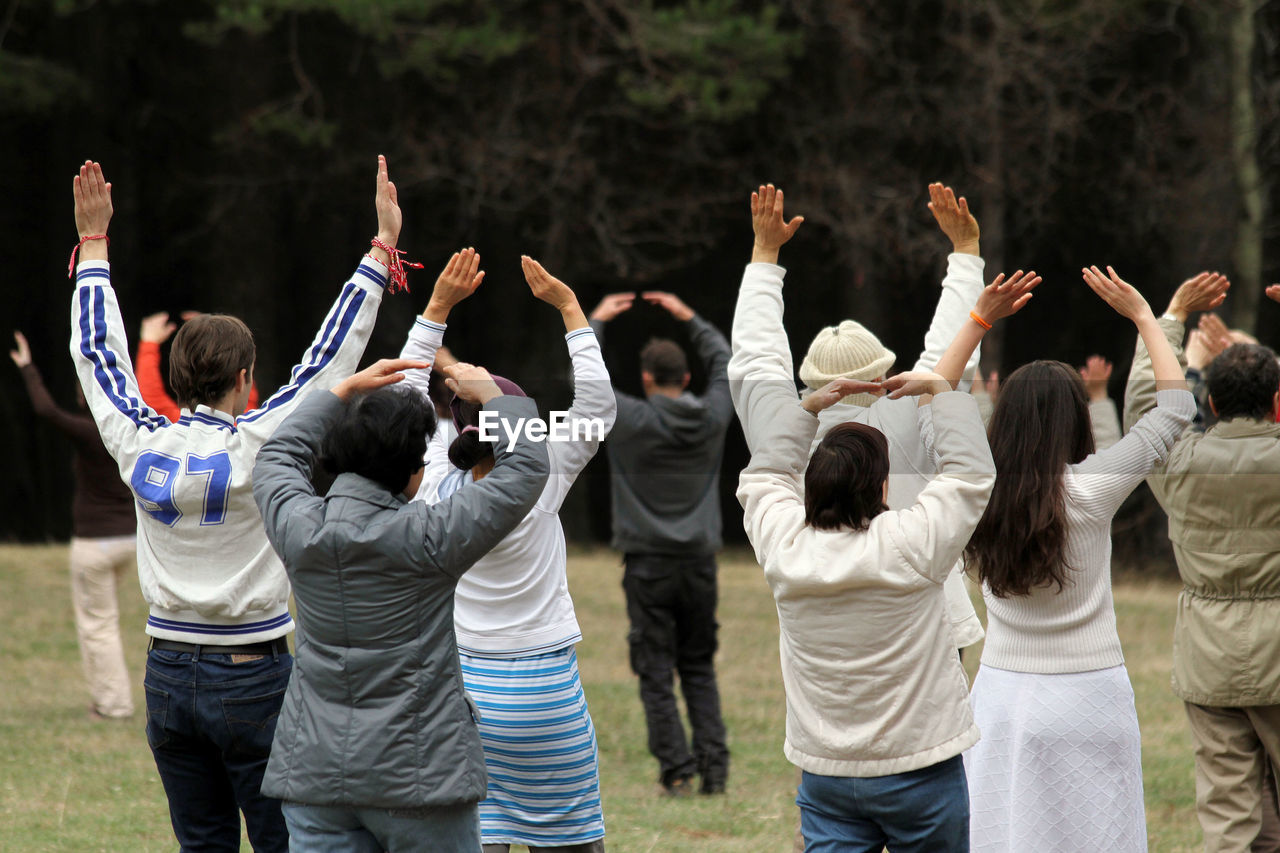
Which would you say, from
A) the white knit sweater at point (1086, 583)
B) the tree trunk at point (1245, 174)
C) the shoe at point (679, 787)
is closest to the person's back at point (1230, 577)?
the white knit sweater at point (1086, 583)

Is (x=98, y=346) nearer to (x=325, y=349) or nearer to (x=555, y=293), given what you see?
(x=325, y=349)

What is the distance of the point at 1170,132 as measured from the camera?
14250 millimetres

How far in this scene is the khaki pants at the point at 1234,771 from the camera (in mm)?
4332

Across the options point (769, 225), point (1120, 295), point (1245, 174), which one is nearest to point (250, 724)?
point (769, 225)

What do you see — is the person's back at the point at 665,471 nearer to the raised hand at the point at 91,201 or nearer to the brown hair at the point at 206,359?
the brown hair at the point at 206,359

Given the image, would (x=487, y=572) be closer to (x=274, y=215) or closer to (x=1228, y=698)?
(x=1228, y=698)

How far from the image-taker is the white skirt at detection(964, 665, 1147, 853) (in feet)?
11.5

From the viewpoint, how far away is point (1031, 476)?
136 inches

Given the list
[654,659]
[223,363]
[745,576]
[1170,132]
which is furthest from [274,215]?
[223,363]

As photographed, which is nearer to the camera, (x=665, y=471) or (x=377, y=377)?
(x=377, y=377)

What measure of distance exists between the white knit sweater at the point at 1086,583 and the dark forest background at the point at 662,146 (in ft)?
29.8

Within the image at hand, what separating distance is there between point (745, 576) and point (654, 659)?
7432 millimetres

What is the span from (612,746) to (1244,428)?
4.01 meters

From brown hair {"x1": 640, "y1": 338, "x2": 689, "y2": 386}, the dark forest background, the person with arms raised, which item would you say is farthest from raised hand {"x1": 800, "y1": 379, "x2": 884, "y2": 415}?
the dark forest background
